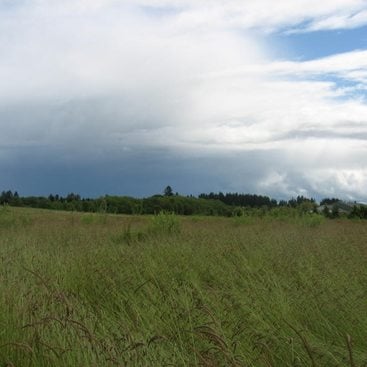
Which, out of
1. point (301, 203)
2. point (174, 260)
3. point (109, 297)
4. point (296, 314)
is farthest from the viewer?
→ point (301, 203)

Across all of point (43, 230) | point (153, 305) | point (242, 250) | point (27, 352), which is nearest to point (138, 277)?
point (153, 305)

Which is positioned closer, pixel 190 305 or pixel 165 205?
pixel 190 305

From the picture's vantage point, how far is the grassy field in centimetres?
350

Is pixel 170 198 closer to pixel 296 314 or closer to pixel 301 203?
pixel 301 203

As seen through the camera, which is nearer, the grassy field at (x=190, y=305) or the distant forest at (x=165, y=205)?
the grassy field at (x=190, y=305)

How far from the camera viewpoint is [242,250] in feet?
29.0

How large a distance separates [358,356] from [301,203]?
18.2 metres

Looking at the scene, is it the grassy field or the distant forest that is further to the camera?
the distant forest

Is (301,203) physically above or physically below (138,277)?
above

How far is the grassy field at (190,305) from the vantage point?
3.50 meters

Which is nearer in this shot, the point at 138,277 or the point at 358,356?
the point at 358,356

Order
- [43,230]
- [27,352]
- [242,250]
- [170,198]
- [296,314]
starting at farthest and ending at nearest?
[170,198] < [43,230] < [242,250] < [296,314] < [27,352]

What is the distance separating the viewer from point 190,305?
5.23 metres

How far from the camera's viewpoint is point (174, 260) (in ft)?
26.4
